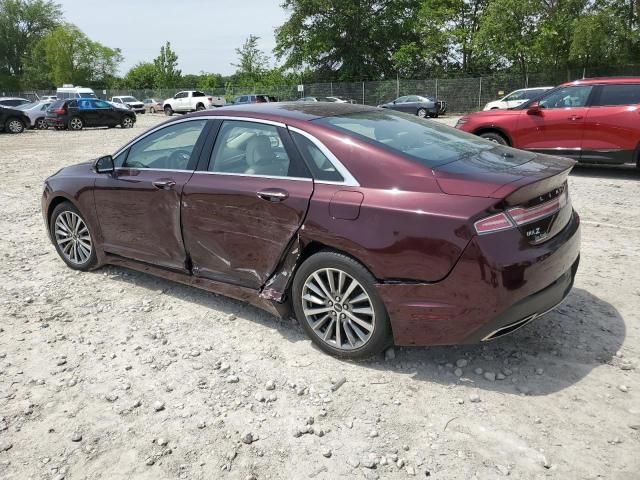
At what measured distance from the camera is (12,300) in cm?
471

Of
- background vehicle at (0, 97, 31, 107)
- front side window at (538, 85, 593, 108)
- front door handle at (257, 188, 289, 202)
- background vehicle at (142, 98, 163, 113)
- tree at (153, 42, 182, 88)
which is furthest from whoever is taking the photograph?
tree at (153, 42, 182, 88)

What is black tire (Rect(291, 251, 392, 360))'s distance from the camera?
320 cm

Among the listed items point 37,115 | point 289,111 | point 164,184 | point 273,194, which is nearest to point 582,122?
point 289,111

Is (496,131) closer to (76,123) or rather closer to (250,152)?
(250,152)

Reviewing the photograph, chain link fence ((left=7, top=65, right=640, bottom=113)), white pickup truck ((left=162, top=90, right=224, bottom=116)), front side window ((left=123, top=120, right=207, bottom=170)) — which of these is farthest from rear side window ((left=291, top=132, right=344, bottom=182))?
white pickup truck ((left=162, top=90, right=224, bottom=116))

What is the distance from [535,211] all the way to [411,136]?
1.03 meters

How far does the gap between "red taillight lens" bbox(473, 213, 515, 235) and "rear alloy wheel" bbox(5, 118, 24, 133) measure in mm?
25616

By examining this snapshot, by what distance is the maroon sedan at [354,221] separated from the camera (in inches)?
115

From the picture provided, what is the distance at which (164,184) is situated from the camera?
13.9 feet

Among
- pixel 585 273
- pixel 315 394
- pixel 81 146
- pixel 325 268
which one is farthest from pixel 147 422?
pixel 81 146

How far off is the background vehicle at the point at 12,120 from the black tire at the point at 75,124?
176 centimetres

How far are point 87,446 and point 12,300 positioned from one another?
2497mm

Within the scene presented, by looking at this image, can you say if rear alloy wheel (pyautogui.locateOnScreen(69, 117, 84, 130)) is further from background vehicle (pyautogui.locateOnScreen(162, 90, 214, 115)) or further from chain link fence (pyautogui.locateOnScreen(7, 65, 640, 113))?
chain link fence (pyautogui.locateOnScreen(7, 65, 640, 113))

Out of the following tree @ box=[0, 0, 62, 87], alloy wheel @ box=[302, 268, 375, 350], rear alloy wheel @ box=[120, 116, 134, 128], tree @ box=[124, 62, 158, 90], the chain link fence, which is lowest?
alloy wheel @ box=[302, 268, 375, 350]
